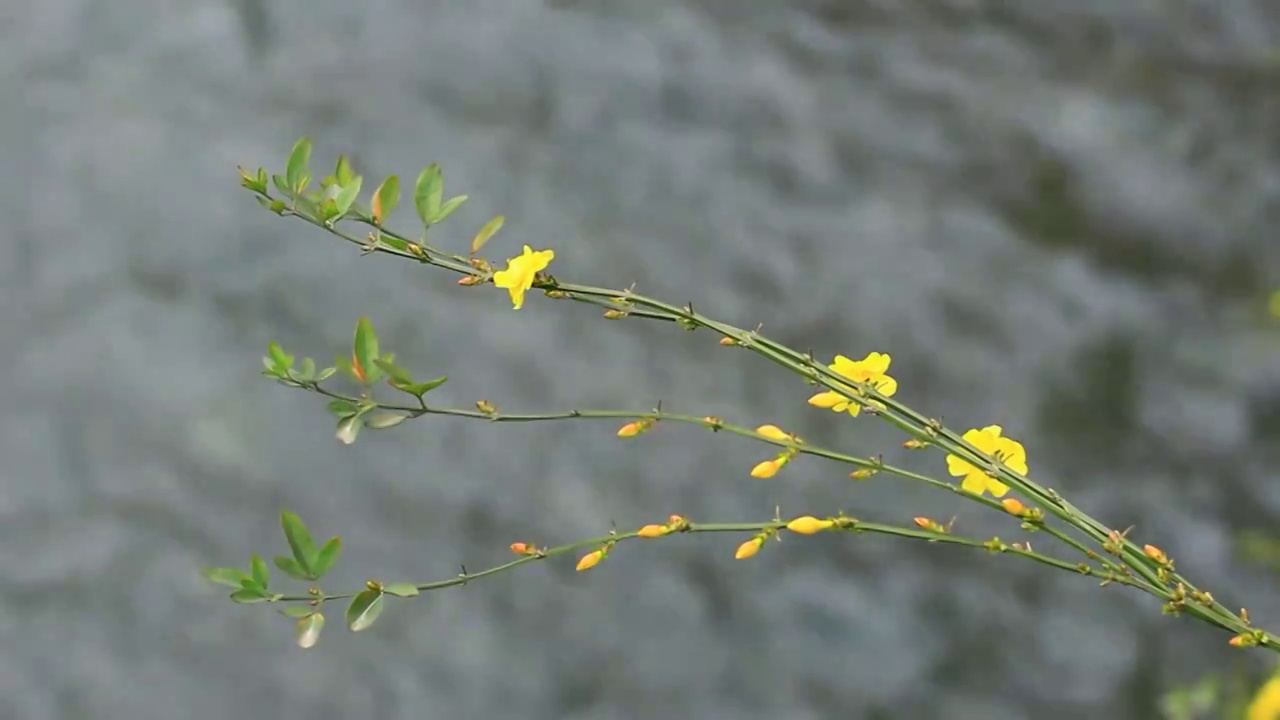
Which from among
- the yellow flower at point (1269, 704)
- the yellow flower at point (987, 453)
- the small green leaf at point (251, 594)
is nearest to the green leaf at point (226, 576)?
the small green leaf at point (251, 594)


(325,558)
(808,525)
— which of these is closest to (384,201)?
(325,558)

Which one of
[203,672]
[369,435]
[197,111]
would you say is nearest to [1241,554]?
[369,435]

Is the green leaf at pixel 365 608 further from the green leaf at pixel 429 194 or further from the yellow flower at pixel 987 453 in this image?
the yellow flower at pixel 987 453

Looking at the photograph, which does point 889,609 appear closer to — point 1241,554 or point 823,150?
point 1241,554

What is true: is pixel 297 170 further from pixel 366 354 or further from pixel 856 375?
pixel 856 375

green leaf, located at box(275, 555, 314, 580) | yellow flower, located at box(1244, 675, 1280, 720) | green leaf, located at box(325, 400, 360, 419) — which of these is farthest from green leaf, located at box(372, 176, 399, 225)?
yellow flower, located at box(1244, 675, 1280, 720)

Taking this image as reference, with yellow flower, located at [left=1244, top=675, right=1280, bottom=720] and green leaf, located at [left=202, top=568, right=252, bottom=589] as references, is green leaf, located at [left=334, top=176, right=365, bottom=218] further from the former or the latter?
yellow flower, located at [left=1244, top=675, right=1280, bottom=720]
